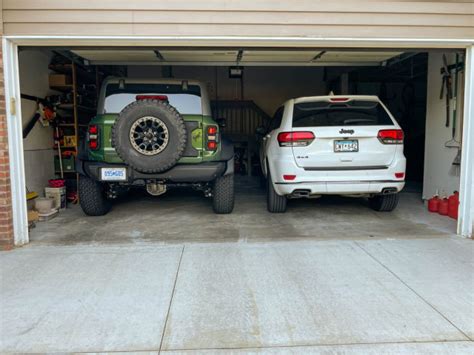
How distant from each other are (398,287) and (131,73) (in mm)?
10532

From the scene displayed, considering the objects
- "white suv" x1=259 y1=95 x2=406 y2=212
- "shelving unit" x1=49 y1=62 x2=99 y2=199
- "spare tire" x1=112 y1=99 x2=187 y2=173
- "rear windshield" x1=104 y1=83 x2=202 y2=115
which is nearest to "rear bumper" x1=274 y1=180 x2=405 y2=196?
"white suv" x1=259 y1=95 x2=406 y2=212

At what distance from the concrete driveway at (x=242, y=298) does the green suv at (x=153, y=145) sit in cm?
115

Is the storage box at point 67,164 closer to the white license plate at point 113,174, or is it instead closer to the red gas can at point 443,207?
the white license plate at point 113,174

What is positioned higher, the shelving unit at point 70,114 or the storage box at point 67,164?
the shelving unit at point 70,114

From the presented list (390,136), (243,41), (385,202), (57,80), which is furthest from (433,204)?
(57,80)

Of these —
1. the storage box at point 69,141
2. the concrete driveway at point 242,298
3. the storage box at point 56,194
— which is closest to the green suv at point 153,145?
the storage box at point 56,194

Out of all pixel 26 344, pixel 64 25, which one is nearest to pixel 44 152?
pixel 64 25

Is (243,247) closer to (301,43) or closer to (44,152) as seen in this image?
(301,43)

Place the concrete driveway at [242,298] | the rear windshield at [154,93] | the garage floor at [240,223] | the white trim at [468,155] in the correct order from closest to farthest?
the concrete driveway at [242,298], the white trim at [468,155], the garage floor at [240,223], the rear windshield at [154,93]

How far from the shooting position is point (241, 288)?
3.46 meters

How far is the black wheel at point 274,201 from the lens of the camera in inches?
240

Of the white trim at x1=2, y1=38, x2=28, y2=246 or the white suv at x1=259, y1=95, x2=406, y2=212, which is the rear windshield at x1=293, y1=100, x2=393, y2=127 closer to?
the white suv at x1=259, y1=95, x2=406, y2=212

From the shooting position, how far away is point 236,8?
4.46 metres

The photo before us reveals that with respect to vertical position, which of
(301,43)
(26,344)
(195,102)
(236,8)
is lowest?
(26,344)
